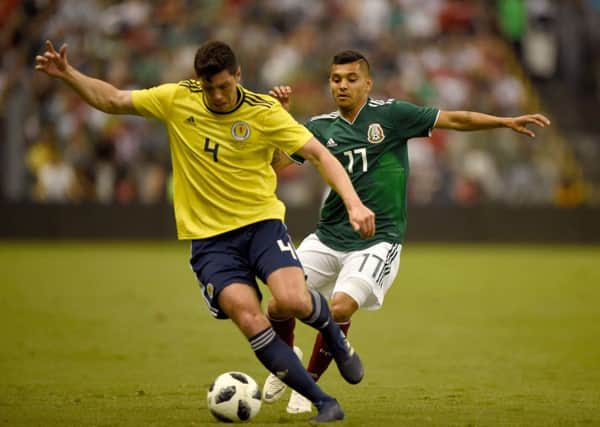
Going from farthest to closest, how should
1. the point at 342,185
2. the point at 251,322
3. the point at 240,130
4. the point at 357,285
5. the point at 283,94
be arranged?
1. the point at 357,285
2. the point at 283,94
3. the point at 240,130
4. the point at 251,322
5. the point at 342,185

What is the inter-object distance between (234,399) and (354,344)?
467 cm

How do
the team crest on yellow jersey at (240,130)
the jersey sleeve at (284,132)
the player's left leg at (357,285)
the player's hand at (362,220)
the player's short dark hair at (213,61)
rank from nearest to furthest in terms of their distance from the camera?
the player's hand at (362,220) → the player's short dark hair at (213,61) → the jersey sleeve at (284,132) → the team crest on yellow jersey at (240,130) → the player's left leg at (357,285)

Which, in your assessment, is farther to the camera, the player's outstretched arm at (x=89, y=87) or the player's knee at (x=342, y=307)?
the player's knee at (x=342, y=307)

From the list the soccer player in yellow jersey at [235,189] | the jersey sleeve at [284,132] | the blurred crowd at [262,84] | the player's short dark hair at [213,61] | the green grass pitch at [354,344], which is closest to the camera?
the player's short dark hair at [213,61]

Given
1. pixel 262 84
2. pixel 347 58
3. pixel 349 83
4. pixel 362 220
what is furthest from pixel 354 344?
pixel 262 84

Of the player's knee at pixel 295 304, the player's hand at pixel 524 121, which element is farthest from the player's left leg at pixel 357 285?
the player's hand at pixel 524 121

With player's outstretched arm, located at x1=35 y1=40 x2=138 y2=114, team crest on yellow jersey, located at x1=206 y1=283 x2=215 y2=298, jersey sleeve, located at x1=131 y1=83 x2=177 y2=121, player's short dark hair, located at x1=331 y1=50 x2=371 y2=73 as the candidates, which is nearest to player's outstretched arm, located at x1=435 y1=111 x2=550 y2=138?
player's short dark hair, located at x1=331 y1=50 x2=371 y2=73

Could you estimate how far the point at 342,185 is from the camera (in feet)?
22.7

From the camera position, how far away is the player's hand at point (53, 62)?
716 centimetres

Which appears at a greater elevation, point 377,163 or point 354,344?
point 377,163

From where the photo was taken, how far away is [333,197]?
8648mm

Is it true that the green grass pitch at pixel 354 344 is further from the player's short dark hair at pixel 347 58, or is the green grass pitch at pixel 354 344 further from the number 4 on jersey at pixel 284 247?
the player's short dark hair at pixel 347 58

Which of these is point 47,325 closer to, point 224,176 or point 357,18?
point 224,176

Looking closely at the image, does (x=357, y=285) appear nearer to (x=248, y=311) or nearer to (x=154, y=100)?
(x=248, y=311)
